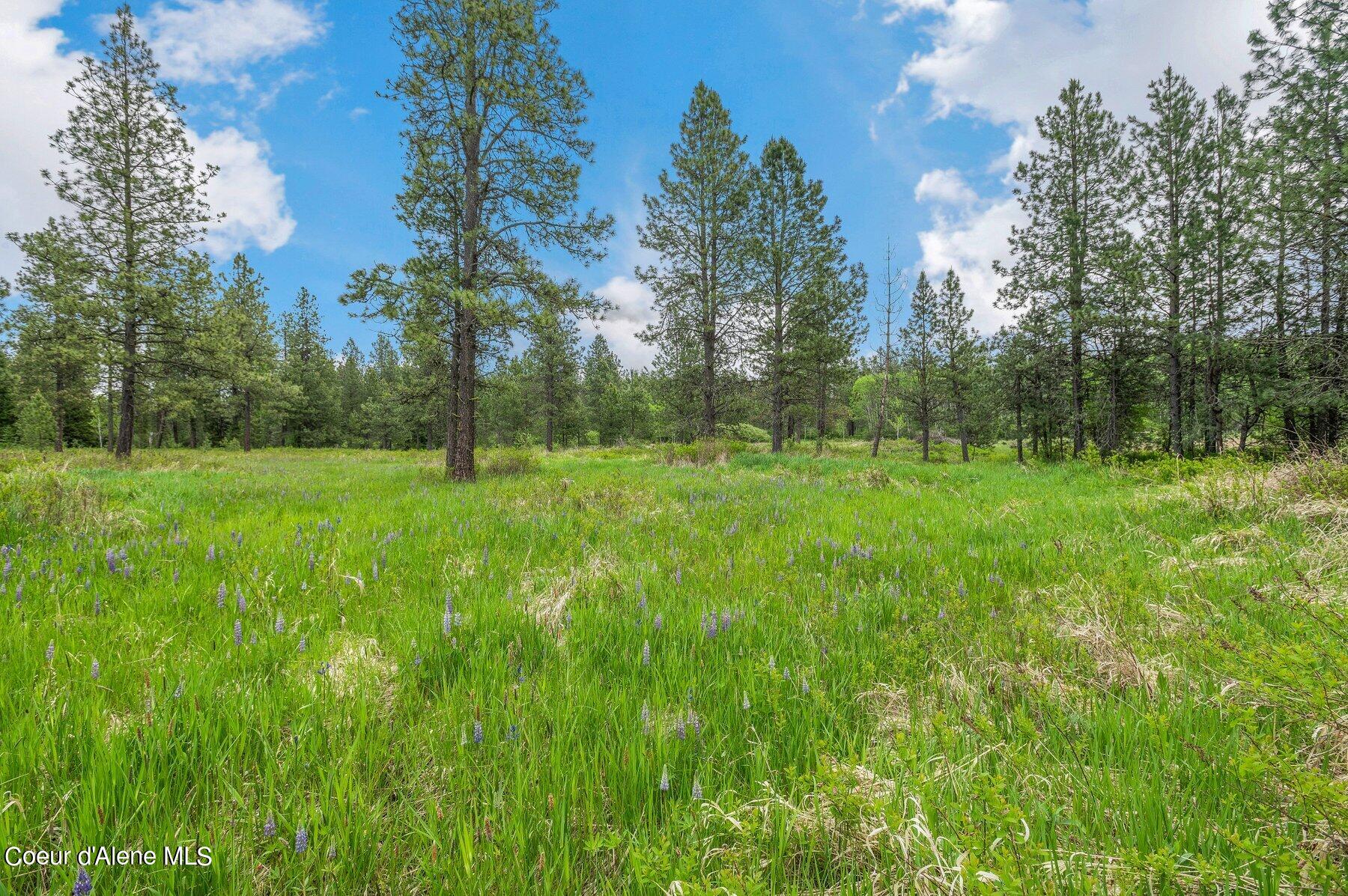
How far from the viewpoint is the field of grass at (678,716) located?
3.90 ft

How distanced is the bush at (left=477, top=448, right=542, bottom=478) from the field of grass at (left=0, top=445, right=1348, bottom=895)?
29.4 feet

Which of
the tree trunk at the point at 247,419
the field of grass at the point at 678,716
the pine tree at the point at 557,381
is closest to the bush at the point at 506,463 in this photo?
the field of grass at the point at 678,716

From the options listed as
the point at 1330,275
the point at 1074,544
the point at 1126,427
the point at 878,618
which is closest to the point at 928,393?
the point at 1126,427

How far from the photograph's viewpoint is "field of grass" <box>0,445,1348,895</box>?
119 centimetres

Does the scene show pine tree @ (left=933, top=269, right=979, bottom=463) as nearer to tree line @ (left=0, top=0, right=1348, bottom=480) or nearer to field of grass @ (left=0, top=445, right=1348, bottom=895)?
tree line @ (left=0, top=0, right=1348, bottom=480)

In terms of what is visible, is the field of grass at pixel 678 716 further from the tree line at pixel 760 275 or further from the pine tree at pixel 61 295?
the pine tree at pixel 61 295

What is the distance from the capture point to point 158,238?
18.7 metres

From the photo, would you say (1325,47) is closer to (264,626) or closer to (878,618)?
(878,618)

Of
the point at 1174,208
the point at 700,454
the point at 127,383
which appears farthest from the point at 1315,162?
the point at 127,383

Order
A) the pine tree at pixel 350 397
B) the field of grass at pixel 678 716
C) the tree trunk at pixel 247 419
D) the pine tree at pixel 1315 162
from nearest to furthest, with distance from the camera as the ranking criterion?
the field of grass at pixel 678 716 < the pine tree at pixel 1315 162 < the tree trunk at pixel 247 419 < the pine tree at pixel 350 397

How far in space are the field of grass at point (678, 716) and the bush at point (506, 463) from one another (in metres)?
8.97

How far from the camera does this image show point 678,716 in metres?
1.76

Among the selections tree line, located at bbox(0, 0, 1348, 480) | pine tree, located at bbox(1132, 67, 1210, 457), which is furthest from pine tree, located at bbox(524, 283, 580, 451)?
pine tree, located at bbox(1132, 67, 1210, 457)

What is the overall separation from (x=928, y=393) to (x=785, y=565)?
111 feet
